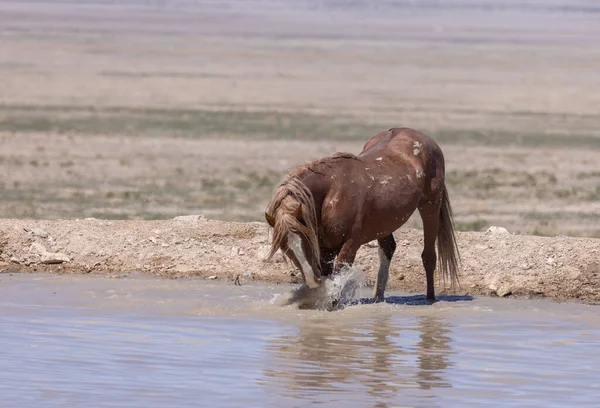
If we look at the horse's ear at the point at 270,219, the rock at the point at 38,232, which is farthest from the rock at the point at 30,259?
the horse's ear at the point at 270,219

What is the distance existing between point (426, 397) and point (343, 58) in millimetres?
45569

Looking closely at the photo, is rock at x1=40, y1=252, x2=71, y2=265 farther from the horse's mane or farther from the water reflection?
the water reflection

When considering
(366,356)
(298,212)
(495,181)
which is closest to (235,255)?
(298,212)

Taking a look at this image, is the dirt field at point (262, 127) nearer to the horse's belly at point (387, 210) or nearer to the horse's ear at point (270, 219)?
the horse's belly at point (387, 210)

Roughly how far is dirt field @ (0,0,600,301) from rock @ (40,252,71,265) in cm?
11

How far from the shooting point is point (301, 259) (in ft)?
35.4

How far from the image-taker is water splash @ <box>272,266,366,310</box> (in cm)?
1112

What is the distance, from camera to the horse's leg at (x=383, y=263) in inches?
478

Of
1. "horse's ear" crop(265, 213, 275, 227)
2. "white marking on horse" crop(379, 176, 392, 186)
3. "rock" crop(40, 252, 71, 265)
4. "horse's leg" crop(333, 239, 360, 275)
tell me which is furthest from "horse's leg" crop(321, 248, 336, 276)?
"rock" crop(40, 252, 71, 265)

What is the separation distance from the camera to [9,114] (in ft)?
103

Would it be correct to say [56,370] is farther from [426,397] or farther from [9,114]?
[9,114]

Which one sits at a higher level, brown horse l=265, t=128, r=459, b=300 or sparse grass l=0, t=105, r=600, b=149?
brown horse l=265, t=128, r=459, b=300

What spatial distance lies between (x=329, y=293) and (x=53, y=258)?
337 centimetres

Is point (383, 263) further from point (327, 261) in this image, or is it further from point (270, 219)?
point (270, 219)
